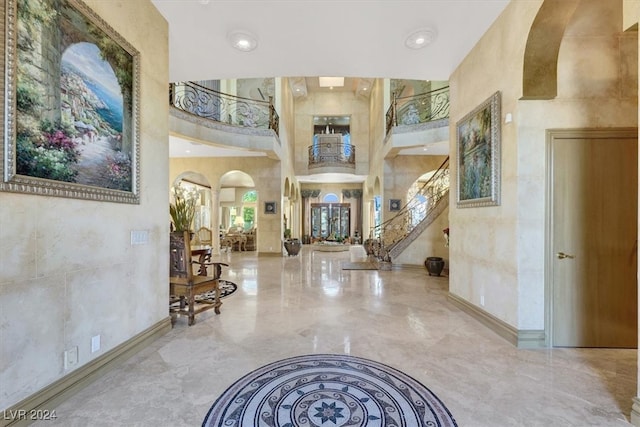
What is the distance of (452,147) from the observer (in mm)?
4133

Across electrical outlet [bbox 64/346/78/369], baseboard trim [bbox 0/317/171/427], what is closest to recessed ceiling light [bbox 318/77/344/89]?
baseboard trim [bbox 0/317/171/427]

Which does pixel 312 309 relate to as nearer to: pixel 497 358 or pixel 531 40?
pixel 497 358

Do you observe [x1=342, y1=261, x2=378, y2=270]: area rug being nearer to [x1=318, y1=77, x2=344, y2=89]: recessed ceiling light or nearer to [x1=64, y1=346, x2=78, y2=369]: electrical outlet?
[x1=64, y1=346, x2=78, y2=369]: electrical outlet

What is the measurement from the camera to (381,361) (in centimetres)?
252

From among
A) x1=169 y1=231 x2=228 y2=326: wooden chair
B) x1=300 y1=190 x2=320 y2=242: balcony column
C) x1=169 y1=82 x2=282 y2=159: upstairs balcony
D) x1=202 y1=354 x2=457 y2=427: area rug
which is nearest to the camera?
x1=202 y1=354 x2=457 y2=427: area rug

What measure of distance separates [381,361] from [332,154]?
11.2m

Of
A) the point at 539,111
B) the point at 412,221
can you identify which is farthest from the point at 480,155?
the point at 412,221

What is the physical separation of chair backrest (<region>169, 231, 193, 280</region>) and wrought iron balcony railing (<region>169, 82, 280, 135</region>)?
15.3 feet

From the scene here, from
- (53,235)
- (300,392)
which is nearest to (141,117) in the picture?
(53,235)

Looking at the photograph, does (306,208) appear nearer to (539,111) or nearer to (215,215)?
(215,215)

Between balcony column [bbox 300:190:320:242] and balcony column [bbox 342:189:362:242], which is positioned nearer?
balcony column [bbox 342:189:362:242]

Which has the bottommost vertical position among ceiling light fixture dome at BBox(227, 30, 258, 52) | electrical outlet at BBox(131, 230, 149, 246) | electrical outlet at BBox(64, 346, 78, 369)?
electrical outlet at BBox(64, 346, 78, 369)

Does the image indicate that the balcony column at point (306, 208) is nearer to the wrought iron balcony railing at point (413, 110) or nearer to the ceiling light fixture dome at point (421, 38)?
the wrought iron balcony railing at point (413, 110)

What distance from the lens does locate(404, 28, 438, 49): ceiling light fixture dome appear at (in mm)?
3303
